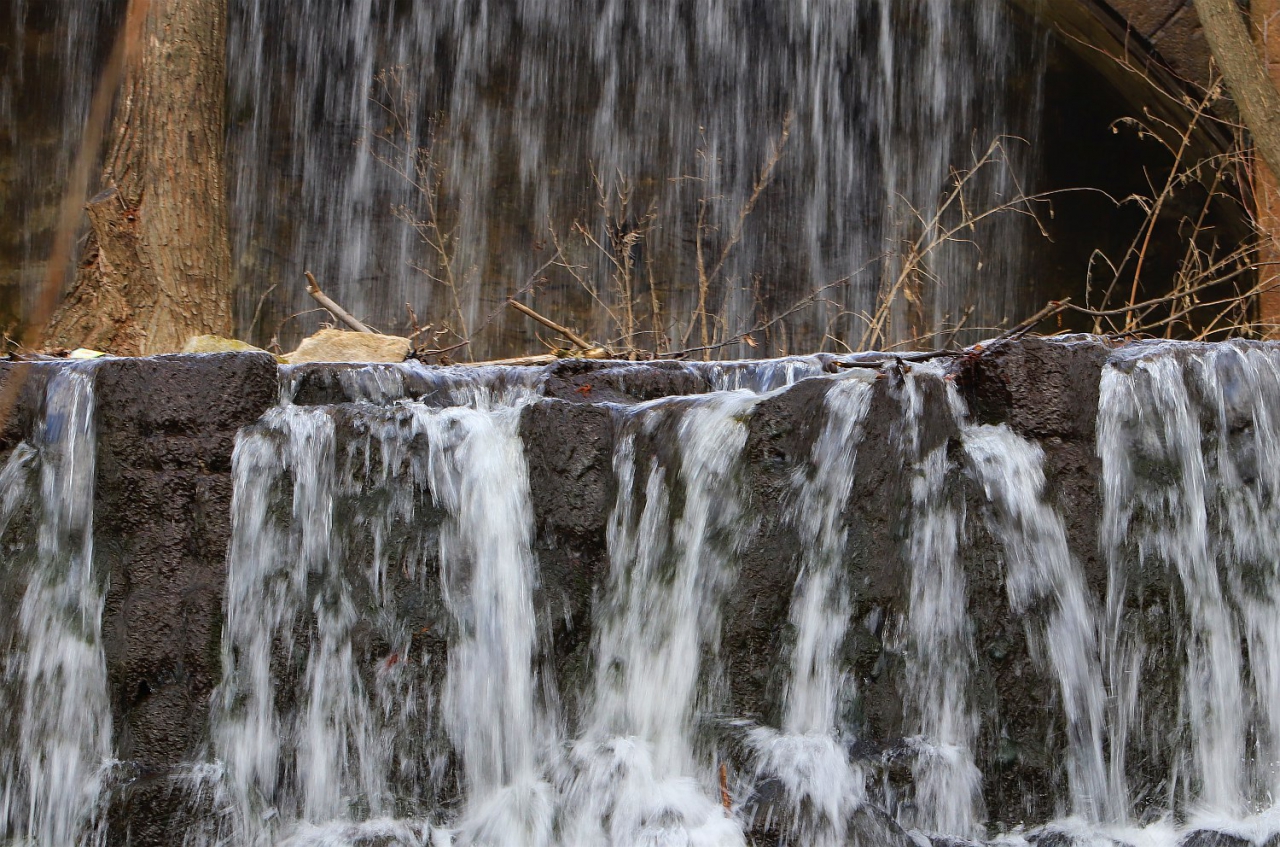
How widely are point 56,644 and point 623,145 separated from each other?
7.01 m

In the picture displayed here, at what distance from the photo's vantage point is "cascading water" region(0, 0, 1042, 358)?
29.4 feet

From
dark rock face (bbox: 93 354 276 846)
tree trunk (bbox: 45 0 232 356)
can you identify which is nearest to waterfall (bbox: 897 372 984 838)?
dark rock face (bbox: 93 354 276 846)

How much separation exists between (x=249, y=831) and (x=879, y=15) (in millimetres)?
7963

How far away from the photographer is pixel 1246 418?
10.0 ft

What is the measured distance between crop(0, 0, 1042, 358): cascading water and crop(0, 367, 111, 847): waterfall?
19.2 ft

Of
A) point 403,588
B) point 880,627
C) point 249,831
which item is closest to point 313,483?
point 403,588

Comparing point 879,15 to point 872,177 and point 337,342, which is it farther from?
point 337,342

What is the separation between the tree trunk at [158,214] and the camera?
5672 mm

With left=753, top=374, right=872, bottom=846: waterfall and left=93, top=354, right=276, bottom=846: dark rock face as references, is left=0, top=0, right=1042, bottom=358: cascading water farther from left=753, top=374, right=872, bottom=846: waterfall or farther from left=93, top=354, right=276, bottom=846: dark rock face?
left=753, top=374, right=872, bottom=846: waterfall

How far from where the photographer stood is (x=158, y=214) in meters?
5.72

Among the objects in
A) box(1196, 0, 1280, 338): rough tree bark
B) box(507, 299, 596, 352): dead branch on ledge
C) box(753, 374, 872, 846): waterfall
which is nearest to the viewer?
box(753, 374, 872, 846): waterfall

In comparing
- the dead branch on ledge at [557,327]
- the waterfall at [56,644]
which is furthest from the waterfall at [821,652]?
the dead branch on ledge at [557,327]

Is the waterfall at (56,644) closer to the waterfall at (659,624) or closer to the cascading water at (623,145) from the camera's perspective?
the waterfall at (659,624)

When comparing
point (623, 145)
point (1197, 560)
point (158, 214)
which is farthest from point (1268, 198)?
point (158, 214)
